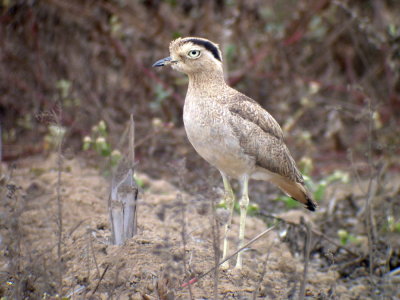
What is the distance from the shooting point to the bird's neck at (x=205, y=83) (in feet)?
14.5

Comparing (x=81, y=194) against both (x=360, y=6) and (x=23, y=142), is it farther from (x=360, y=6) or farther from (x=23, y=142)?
(x=360, y=6)

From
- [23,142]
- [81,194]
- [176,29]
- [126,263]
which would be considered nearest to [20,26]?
[23,142]

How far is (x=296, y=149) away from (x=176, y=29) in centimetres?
185

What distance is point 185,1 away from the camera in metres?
7.11

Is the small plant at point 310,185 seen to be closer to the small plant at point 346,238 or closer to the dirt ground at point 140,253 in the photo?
the dirt ground at point 140,253

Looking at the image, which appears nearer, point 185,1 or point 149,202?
point 149,202

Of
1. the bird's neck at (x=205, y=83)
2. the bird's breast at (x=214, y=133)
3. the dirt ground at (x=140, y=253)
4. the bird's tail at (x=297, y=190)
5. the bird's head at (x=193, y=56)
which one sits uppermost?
the bird's head at (x=193, y=56)

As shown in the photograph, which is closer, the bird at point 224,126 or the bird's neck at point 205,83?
the bird at point 224,126

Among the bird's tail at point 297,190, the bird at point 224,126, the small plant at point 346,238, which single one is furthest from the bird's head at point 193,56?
the small plant at point 346,238

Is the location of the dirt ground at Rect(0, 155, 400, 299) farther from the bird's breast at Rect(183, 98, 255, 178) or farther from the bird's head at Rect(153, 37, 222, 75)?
the bird's head at Rect(153, 37, 222, 75)

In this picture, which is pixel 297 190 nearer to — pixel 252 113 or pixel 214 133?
pixel 252 113

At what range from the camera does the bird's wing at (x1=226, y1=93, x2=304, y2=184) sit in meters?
4.32

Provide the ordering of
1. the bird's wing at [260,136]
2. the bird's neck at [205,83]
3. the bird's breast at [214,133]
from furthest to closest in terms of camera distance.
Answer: the bird's neck at [205,83]
the bird's wing at [260,136]
the bird's breast at [214,133]

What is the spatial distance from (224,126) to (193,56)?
574 mm
